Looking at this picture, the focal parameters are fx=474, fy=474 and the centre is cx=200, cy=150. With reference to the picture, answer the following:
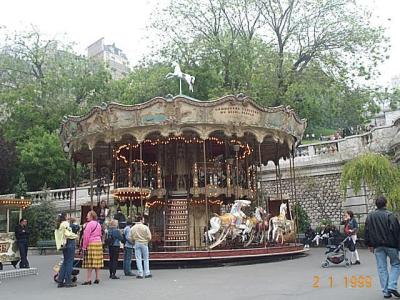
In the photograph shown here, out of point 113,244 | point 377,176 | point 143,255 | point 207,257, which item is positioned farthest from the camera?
point 377,176

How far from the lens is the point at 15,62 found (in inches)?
1631

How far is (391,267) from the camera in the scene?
7.83 metres

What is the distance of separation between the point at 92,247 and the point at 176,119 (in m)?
6.38

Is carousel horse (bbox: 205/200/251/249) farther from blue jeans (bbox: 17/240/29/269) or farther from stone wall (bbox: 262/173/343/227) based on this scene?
stone wall (bbox: 262/173/343/227)

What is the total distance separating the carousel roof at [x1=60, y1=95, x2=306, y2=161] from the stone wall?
10.8 m

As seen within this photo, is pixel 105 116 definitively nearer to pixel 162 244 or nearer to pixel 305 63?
pixel 162 244


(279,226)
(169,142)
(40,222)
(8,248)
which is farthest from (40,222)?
(279,226)

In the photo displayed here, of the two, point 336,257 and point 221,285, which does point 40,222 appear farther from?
point 221,285

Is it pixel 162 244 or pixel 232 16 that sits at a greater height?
pixel 232 16

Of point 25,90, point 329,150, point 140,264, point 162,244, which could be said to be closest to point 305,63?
point 329,150

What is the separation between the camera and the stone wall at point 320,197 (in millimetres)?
27062

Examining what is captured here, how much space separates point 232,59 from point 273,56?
2789 mm

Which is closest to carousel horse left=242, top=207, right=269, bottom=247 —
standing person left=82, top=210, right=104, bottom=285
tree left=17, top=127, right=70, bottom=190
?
standing person left=82, top=210, right=104, bottom=285
